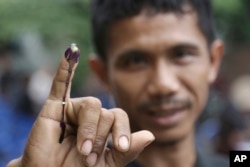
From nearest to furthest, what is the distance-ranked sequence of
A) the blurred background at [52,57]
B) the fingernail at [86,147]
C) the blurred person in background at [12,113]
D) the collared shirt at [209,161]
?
the fingernail at [86,147]
the collared shirt at [209,161]
the blurred person in background at [12,113]
the blurred background at [52,57]

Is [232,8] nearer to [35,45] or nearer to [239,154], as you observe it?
[35,45]

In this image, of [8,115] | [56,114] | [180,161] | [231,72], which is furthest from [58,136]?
[231,72]

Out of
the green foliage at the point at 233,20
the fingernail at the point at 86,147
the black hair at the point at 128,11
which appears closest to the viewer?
the fingernail at the point at 86,147

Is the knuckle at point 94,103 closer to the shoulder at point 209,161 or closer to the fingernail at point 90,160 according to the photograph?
the fingernail at point 90,160

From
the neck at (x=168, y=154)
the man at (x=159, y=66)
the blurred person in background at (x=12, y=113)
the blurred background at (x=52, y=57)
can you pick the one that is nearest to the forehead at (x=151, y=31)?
the man at (x=159, y=66)

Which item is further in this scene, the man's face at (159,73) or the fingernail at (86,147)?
the man's face at (159,73)

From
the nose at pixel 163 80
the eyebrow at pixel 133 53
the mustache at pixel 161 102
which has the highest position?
the eyebrow at pixel 133 53

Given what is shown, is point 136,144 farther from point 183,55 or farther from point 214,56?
point 214,56

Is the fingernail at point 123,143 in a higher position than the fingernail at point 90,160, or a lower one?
higher
